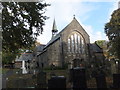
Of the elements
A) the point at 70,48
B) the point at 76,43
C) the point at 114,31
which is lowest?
the point at 70,48

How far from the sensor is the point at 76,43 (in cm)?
3559

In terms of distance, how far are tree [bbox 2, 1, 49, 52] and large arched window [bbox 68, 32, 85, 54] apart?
24.1 meters

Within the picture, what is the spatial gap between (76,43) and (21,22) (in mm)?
26433

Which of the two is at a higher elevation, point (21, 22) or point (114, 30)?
point (114, 30)

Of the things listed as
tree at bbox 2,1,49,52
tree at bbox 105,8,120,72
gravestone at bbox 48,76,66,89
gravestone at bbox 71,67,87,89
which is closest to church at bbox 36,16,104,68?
tree at bbox 105,8,120,72

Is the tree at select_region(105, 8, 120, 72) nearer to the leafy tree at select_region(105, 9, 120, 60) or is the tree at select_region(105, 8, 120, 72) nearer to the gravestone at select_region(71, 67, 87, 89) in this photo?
the leafy tree at select_region(105, 9, 120, 60)

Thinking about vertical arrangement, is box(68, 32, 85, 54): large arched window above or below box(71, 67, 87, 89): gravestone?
above

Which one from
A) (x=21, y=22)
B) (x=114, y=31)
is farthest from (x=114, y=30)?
(x=21, y=22)

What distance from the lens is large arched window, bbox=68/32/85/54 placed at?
1376 inches

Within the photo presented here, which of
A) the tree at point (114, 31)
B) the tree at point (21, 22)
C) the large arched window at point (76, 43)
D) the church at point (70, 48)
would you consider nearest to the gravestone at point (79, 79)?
the tree at point (21, 22)

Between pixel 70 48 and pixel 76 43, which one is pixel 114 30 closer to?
pixel 76 43

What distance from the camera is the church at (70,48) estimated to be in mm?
32781

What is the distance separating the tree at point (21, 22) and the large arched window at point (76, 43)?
79.0 ft

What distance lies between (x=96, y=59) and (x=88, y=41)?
193 inches
